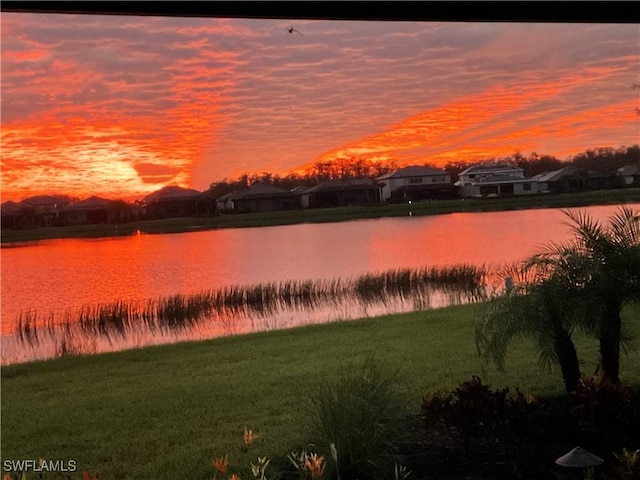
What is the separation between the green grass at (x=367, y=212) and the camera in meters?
3.03

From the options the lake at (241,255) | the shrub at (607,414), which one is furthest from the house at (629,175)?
the shrub at (607,414)

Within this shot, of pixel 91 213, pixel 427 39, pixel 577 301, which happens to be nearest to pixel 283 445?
pixel 577 301

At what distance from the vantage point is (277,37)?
318cm

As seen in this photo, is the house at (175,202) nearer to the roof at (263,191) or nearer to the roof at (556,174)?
the roof at (263,191)

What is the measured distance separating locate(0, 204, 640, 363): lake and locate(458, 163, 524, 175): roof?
22cm

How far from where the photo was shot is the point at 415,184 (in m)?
3.19

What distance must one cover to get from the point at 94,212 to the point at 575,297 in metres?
2.08

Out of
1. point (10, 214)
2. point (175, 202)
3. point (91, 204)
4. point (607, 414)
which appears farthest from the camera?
point (175, 202)

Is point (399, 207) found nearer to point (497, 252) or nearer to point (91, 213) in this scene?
point (497, 252)

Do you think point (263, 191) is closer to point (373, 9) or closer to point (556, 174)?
point (556, 174)

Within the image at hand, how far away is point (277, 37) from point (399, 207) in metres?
1.04

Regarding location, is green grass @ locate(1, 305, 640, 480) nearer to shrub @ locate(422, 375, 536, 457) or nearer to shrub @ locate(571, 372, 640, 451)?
shrub @ locate(422, 375, 536, 457)

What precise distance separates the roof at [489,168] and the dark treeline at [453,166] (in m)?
0.02

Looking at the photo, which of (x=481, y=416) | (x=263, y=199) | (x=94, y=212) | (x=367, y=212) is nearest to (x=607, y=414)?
(x=481, y=416)
